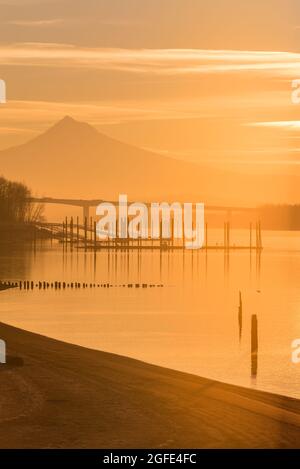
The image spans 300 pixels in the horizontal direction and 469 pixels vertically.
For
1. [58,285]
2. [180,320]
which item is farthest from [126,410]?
[58,285]

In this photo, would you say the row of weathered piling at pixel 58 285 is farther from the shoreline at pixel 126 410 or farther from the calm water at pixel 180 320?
the shoreline at pixel 126 410

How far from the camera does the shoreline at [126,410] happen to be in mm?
20125

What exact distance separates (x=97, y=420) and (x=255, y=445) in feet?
12.9

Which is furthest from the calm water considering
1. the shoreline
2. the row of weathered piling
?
the shoreline

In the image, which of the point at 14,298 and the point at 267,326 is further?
the point at 14,298

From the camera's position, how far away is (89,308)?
258 ft

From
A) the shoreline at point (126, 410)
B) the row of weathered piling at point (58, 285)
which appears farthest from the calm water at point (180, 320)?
the shoreline at point (126, 410)

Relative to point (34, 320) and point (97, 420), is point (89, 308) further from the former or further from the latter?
point (97, 420)

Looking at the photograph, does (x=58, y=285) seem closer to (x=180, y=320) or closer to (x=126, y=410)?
(x=180, y=320)

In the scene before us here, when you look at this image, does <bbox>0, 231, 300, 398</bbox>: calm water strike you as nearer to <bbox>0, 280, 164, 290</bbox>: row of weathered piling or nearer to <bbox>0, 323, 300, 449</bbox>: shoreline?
<bbox>0, 280, 164, 290</bbox>: row of weathered piling

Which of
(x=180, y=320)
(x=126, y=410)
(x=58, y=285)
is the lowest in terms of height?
(x=180, y=320)

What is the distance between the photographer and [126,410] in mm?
23609
